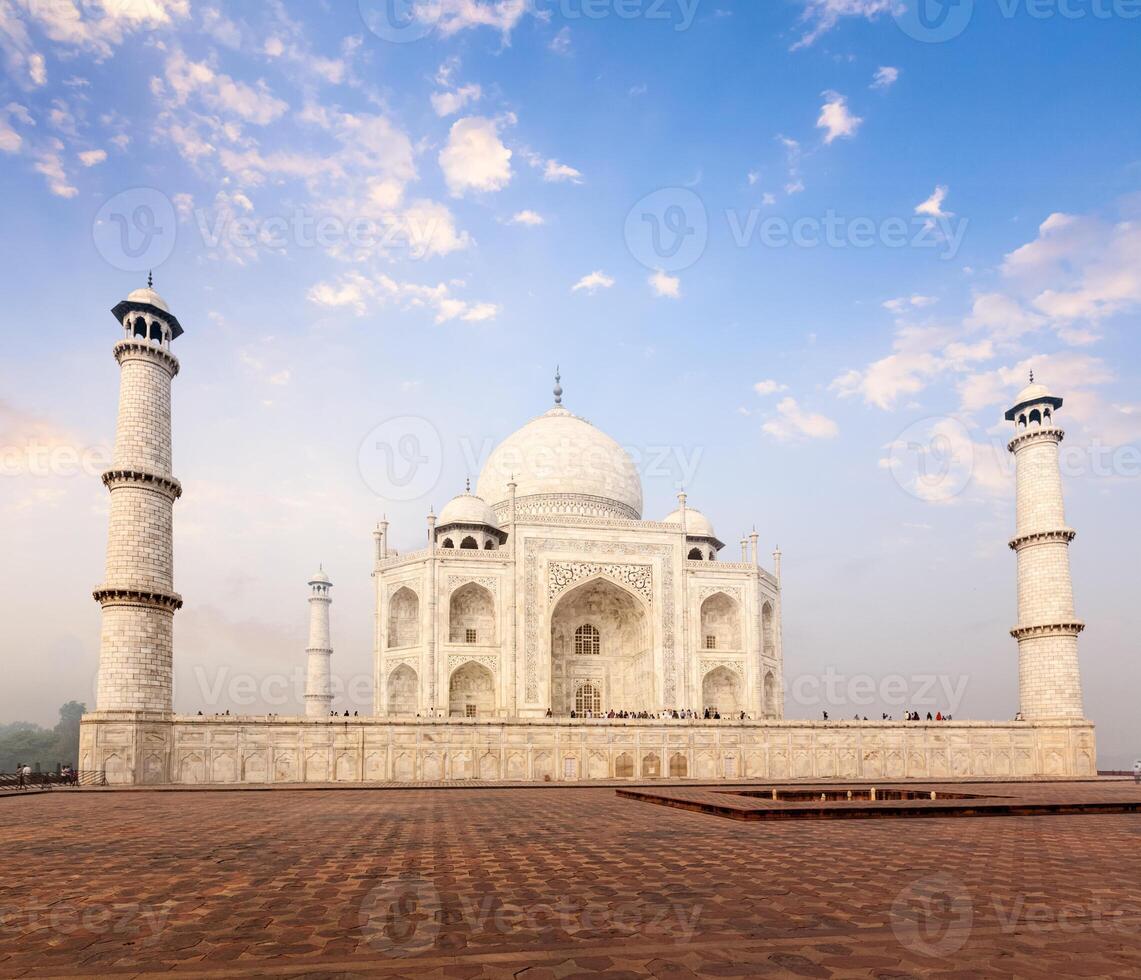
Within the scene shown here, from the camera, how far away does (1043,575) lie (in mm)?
29422

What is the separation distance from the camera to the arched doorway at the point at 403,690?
33.8 metres

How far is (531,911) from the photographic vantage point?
543cm

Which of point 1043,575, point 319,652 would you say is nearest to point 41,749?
point 319,652

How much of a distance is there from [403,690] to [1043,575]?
2226 centimetres

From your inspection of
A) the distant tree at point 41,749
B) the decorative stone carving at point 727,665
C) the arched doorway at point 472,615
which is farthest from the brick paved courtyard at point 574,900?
the distant tree at point 41,749

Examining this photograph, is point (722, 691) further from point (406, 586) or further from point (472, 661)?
point (406, 586)

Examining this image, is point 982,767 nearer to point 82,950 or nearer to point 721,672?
point 721,672

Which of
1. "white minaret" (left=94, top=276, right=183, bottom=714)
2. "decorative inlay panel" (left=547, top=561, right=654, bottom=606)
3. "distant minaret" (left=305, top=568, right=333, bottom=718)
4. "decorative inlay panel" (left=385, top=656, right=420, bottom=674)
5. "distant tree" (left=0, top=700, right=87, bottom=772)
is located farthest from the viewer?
"distant tree" (left=0, top=700, right=87, bottom=772)

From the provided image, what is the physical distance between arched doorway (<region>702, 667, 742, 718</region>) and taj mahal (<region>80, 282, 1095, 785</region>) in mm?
77

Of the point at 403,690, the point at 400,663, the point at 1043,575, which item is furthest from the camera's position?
the point at 403,690

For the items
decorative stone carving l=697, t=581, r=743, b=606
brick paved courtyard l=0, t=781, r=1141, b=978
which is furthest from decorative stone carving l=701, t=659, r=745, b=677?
brick paved courtyard l=0, t=781, r=1141, b=978

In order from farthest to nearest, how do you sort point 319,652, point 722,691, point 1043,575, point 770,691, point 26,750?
point 26,750
point 319,652
point 770,691
point 722,691
point 1043,575

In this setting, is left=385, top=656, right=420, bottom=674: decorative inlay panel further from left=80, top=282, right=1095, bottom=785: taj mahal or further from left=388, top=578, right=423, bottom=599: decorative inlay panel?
left=388, top=578, right=423, bottom=599: decorative inlay panel

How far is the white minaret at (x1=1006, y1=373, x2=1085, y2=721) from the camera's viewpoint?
2875 centimetres
